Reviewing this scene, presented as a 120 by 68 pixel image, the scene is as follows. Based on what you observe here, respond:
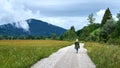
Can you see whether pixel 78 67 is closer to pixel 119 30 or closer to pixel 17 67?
pixel 17 67

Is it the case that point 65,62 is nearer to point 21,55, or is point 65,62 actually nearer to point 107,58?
point 107,58

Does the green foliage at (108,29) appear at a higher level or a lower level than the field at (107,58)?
higher

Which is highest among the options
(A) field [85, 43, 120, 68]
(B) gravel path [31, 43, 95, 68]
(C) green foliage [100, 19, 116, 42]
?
(C) green foliage [100, 19, 116, 42]

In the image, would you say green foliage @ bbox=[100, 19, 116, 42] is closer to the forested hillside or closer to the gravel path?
the forested hillside

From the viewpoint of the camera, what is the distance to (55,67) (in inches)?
905

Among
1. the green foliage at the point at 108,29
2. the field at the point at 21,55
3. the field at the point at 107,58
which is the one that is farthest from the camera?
the green foliage at the point at 108,29

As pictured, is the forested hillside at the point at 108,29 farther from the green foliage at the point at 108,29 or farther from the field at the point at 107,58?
the field at the point at 107,58

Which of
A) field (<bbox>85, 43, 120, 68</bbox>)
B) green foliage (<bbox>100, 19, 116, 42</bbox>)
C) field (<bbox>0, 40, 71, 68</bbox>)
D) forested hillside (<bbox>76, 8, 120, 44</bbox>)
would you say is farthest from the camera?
green foliage (<bbox>100, 19, 116, 42</bbox>)

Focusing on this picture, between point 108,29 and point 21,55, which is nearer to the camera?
point 21,55

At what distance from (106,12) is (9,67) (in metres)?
101

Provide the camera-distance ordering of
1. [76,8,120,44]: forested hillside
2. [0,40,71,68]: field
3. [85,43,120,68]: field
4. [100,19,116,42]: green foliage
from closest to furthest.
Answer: [85,43,120,68]: field → [0,40,71,68]: field → [76,8,120,44]: forested hillside → [100,19,116,42]: green foliage

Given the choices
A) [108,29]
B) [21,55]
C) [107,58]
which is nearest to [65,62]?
[107,58]

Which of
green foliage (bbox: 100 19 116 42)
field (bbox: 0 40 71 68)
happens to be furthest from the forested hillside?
field (bbox: 0 40 71 68)

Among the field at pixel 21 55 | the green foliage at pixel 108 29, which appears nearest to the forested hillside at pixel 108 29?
the green foliage at pixel 108 29
